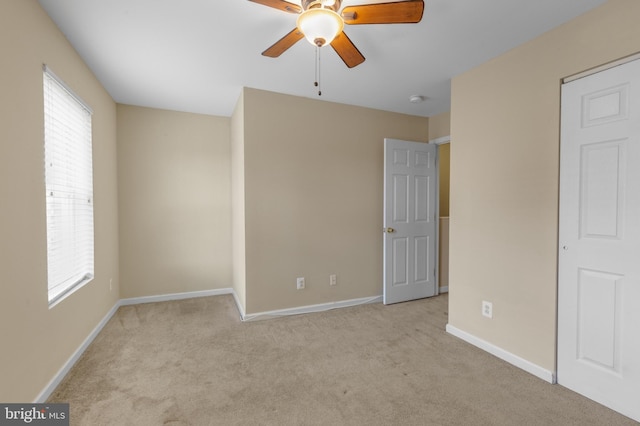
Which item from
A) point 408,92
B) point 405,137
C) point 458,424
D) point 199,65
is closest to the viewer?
point 458,424

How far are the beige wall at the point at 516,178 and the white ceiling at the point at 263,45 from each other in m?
0.19

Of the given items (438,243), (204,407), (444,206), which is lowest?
(204,407)

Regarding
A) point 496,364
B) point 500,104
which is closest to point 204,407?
point 496,364

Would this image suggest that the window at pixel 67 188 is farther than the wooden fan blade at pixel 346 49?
Yes

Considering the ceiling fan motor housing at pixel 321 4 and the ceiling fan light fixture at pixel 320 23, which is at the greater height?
the ceiling fan motor housing at pixel 321 4

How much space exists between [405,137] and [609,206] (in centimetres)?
254

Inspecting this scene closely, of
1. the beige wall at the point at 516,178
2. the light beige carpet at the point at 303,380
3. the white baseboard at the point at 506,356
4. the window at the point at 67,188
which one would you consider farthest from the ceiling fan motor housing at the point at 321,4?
the white baseboard at the point at 506,356

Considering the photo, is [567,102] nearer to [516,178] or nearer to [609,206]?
[516,178]

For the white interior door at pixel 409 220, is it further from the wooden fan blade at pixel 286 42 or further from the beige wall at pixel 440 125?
the wooden fan blade at pixel 286 42

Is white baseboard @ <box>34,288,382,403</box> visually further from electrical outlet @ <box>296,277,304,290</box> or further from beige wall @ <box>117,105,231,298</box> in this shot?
electrical outlet @ <box>296,277,304,290</box>

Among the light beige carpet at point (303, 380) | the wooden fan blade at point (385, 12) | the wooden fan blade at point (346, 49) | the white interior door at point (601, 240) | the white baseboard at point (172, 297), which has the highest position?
the wooden fan blade at point (385, 12)

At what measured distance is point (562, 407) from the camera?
1.91m

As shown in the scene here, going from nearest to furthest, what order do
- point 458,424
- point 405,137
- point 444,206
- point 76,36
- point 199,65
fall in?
point 458,424
point 76,36
point 199,65
point 405,137
point 444,206

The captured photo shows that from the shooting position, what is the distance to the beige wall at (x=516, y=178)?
81.4 inches
